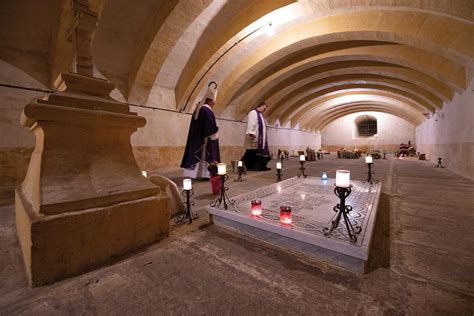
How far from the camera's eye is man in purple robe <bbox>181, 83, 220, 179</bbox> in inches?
196

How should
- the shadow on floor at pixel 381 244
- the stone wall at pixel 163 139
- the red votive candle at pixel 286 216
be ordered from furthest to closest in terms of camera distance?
the stone wall at pixel 163 139
the red votive candle at pixel 286 216
the shadow on floor at pixel 381 244

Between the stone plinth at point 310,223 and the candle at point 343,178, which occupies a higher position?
the candle at point 343,178

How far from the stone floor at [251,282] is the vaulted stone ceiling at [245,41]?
486 centimetres

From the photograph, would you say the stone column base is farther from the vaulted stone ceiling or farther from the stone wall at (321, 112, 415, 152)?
the stone wall at (321, 112, 415, 152)

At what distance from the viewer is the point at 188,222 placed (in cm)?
257

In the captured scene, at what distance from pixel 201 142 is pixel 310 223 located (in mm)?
3538

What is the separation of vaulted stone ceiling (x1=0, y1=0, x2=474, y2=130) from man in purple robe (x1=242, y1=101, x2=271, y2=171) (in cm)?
212

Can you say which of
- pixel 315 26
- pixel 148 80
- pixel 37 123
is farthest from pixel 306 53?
pixel 37 123

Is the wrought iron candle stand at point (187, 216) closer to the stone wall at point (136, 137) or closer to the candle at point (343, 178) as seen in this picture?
the candle at point (343, 178)

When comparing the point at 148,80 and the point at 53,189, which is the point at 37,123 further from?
the point at 148,80

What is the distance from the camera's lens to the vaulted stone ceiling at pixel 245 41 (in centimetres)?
474

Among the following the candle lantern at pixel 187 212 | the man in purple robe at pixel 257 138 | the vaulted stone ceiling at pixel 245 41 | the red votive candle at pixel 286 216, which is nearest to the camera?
the red votive candle at pixel 286 216

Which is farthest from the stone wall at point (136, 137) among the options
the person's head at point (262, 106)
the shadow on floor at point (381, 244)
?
the shadow on floor at point (381, 244)

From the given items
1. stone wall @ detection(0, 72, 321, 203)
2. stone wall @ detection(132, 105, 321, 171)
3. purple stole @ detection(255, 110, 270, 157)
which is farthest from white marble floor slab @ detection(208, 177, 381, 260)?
stone wall @ detection(132, 105, 321, 171)
